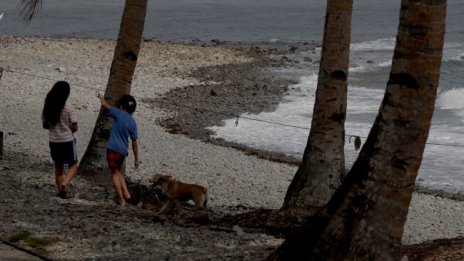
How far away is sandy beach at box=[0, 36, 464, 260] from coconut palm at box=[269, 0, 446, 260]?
1.32 m

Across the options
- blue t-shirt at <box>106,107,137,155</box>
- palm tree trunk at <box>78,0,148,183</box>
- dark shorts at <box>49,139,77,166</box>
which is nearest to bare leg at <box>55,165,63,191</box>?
dark shorts at <box>49,139,77,166</box>

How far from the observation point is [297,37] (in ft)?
179

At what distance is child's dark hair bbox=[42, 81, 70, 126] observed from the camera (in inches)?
358

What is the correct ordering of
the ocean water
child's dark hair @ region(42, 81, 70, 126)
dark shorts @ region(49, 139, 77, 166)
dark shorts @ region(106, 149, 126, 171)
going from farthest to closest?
the ocean water → dark shorts @ region(49, 139, 77, 166) → dark shorts @ region(106, 149, 126, 171) → child's dark hair @ region(42, 81, 70, 126)

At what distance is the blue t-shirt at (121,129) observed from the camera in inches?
361

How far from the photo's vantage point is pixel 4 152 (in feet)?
42.6

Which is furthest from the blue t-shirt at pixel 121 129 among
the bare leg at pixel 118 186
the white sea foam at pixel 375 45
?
the white sea foam at pixel 375 45

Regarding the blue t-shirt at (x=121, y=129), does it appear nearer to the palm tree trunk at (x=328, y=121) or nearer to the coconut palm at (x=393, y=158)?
the palm tree trunk at (x=328, y=121)

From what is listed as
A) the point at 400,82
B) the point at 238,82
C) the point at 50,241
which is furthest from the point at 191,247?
the point at 238,82

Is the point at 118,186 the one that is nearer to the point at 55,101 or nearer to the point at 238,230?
the point at 55,101

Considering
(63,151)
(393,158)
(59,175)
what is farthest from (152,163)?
(393,158)

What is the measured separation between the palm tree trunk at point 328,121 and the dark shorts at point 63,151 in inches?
99.3

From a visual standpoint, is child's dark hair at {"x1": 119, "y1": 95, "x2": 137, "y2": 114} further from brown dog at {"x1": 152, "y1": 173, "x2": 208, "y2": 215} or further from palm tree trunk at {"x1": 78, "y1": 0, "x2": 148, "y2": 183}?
palm tree trunk at {"x1": 78, "y1": 0, "x2": 148, "y2": 183}

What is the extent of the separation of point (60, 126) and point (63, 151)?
12.1 inches
